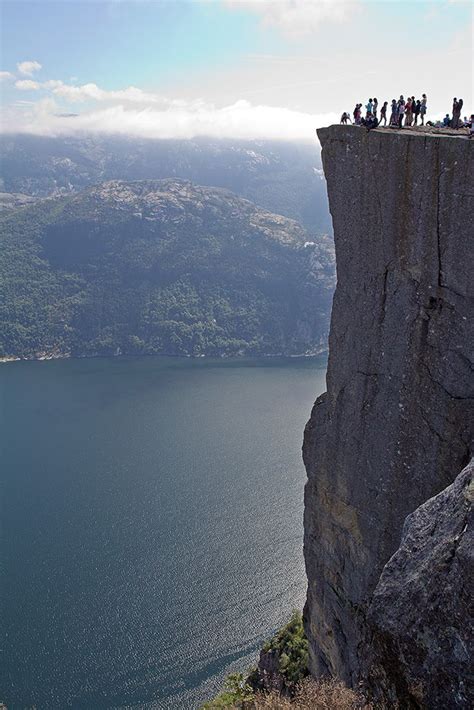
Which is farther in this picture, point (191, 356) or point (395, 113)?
point (191, 356)

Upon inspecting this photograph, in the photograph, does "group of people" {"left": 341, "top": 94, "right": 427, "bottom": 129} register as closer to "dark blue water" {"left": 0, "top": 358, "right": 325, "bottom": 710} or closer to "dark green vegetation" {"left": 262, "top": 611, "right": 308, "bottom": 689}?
"dark green vegetation" {"left": 262, "top": 611, "right": 308, "bottom": 689}

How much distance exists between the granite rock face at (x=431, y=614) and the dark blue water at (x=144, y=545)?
1295 inches

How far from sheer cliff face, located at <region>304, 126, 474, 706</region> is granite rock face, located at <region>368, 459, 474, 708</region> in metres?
3.35

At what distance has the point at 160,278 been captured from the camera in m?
168

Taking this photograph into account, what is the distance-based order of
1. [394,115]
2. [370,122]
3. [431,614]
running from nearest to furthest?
[431,614] → [370,122] → [394,115]

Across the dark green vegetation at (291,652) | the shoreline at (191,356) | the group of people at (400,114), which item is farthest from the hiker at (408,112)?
the shoreline at (191,356)

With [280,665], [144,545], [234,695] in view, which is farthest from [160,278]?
[280,665]

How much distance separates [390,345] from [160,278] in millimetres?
158667

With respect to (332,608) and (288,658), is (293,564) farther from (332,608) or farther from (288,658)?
(332,608)

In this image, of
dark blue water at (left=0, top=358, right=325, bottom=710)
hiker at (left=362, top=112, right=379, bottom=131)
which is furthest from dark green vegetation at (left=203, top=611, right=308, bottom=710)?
hiker at (left=362, top=112, right=379, bottom=131)

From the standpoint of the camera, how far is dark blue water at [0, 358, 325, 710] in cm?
3841

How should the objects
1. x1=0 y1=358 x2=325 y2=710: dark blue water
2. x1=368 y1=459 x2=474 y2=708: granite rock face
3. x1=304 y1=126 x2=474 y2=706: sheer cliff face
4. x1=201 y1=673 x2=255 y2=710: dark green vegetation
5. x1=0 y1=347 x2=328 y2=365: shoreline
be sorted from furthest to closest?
1. x1=0 y1=347 x2=328 y2=365: shoreline
2. x1=0 y1=358 x2=325 y2=710: dark blue water
3. x1=201 y1=673 x2=255 y2=710: dark green vegetation
4. x1=304 y1=126 x2=474 y2=706: sheer cliff face
5. x1=368 y1=459 x2=474 y2=708: granite rock face

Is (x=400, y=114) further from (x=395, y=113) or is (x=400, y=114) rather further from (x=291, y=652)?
(x=291, y=652)

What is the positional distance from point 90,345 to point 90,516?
92387 millimetres
